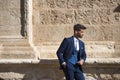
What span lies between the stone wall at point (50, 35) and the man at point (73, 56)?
2.88 ft

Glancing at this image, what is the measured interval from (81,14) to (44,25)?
0.80 m

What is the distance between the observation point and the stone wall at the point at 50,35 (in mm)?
9645

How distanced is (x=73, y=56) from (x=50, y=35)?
6.57 ft

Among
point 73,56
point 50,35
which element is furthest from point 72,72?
point 50,35

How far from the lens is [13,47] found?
10.0 meters

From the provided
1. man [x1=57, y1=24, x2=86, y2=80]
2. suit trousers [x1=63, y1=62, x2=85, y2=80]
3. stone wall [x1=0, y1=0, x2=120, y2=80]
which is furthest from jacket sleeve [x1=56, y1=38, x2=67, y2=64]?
stone wall [x1=0, y1=0, x2=120, y2=80]

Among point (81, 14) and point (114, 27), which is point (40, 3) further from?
point (114, 27)

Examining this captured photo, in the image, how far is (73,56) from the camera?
8625mm

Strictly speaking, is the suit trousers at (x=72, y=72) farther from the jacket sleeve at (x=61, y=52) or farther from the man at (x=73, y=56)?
the jacket sleeve at (x=61, y=52)

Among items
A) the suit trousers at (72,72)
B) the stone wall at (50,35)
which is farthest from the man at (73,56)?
the stone wall at (50,35)

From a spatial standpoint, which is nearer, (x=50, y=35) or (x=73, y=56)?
(x=73, y=56)

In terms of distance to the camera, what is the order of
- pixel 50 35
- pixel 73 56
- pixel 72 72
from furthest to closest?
pixel 50 35
pixel 73 56
pixel 72 72

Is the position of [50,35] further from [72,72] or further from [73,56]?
[72,72]

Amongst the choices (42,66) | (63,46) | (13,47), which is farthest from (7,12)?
(63,46)
